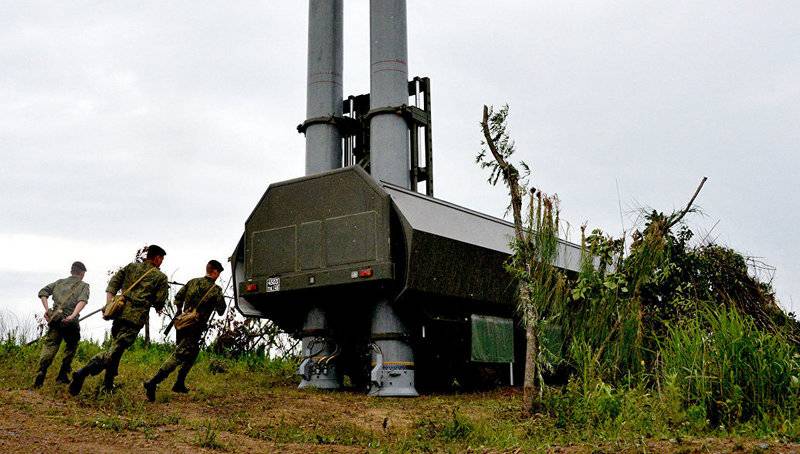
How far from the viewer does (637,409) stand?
8.29 m

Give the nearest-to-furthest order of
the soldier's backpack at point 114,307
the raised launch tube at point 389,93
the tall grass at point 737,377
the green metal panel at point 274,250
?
the tall grass at point 737,377, the soldier's backpack at point 114,307, the green metal panel at point 274,250, the raised launch tube at point 389,93

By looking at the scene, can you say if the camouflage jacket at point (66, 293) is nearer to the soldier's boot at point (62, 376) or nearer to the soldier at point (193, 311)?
the soldier's boot at point (62, 376)

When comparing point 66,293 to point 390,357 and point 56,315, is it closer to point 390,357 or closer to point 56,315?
point 56,315

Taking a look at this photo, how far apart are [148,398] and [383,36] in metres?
9.65

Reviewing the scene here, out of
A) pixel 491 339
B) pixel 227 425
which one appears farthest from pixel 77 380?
pixel 491 339

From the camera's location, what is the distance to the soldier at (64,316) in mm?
11797

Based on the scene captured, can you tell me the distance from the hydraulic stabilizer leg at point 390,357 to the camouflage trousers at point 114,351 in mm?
4186

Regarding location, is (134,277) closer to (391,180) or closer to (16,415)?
(16,415)

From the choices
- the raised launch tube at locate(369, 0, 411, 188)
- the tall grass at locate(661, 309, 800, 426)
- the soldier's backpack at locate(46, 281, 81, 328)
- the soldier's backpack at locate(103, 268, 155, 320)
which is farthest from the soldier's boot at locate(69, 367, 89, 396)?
the raised launch tube at locate(369, 0, 411, 188)

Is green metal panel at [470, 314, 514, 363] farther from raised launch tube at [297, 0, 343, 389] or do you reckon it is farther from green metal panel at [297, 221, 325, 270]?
raised launch tube at [297, 0, 343, 389]

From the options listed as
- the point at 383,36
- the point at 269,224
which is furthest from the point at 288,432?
the point at 383,36

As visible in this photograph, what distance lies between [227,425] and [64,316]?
13.2 ft

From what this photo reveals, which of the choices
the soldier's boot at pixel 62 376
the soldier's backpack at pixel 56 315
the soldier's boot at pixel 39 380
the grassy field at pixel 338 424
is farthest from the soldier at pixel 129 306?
the soldier's backpack at pixel 56 315

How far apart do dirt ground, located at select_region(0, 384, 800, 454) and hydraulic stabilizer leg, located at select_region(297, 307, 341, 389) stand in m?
1.64
